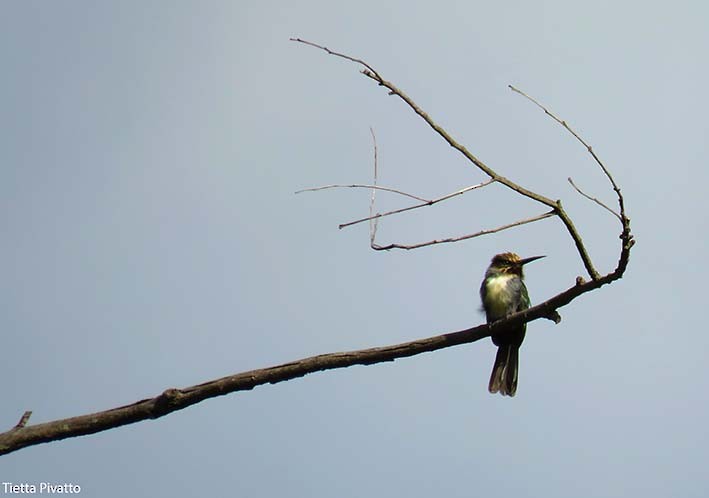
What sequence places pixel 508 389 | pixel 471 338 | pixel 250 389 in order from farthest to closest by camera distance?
1. pixel 508 389
2. pixel 471 338
3. pixel 250 389

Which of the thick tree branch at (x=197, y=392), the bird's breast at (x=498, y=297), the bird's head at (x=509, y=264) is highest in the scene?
the bird's head at (x=509, y=264)

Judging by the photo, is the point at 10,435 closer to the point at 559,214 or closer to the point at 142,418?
the point at 142,418

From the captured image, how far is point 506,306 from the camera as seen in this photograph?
825cm

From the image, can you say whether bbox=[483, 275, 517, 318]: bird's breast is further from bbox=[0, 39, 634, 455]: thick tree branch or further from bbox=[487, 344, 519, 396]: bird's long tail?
bbox=[0, 39, 634, 455]: thick tree branch

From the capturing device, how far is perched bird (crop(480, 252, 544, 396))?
8133 mm

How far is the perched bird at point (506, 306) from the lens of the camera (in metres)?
8.13

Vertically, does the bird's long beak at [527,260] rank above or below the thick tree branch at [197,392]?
above

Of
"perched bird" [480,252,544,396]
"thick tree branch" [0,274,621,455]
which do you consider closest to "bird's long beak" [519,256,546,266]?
"perched bird" [480,252,544,396]

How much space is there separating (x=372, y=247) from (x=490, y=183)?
0.69m

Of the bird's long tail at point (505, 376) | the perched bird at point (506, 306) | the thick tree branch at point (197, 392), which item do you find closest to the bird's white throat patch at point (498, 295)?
the perched bird at point (506, 306)

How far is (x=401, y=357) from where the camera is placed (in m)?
4.99

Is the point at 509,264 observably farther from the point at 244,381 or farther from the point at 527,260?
the point at 244,381

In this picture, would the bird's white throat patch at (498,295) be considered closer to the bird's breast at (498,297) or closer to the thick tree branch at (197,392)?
the bird's breast at (498,297)

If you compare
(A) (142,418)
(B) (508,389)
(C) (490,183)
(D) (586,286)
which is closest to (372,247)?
(C) (490,183)
